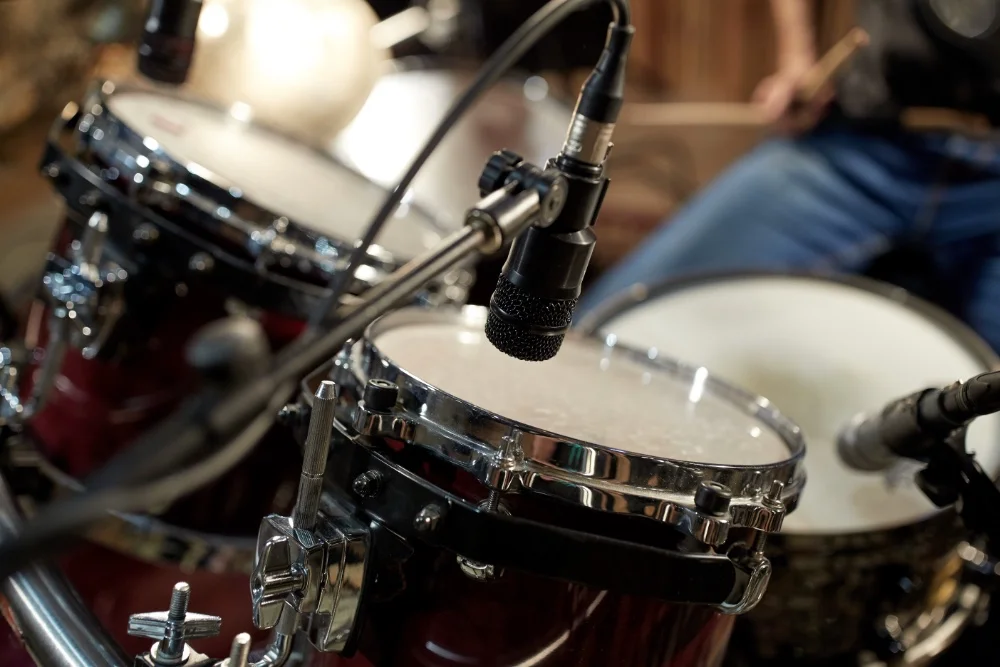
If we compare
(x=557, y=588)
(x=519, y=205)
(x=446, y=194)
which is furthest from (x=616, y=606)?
(x=446, y=194)

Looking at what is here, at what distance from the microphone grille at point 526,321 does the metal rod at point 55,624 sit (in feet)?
0.94

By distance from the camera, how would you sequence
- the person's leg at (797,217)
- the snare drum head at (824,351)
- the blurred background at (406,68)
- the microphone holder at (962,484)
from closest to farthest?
the microphone holder at (962,484), the snare drum head at (824,351), the person's leg at (797,217), the blurred background at (406,68)

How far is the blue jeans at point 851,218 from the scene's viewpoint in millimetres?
1113

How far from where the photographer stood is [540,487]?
446 millimetres

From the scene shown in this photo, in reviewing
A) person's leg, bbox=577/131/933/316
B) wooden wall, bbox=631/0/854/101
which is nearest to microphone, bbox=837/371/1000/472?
person's leg, bbox=577/131/933/316

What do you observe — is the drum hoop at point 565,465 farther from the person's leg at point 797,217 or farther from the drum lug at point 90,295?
the person's leg at point 797,217

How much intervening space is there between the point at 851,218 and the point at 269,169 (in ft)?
2.49

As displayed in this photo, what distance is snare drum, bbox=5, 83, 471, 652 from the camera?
0.72 m

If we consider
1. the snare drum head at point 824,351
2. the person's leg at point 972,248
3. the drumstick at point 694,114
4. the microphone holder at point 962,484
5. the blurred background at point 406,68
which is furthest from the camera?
the drumstick at point 694,114

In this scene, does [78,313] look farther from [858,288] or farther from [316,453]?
[858,288]

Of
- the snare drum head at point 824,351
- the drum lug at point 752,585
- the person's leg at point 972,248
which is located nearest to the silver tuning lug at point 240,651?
the drum lug at point 752,585

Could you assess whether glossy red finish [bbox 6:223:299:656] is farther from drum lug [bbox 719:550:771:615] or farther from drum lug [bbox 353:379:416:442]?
drum lug [bbox 719:550:771:615]

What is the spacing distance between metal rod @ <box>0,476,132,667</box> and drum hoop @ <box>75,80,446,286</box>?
0.30 metres

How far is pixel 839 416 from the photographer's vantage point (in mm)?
832
